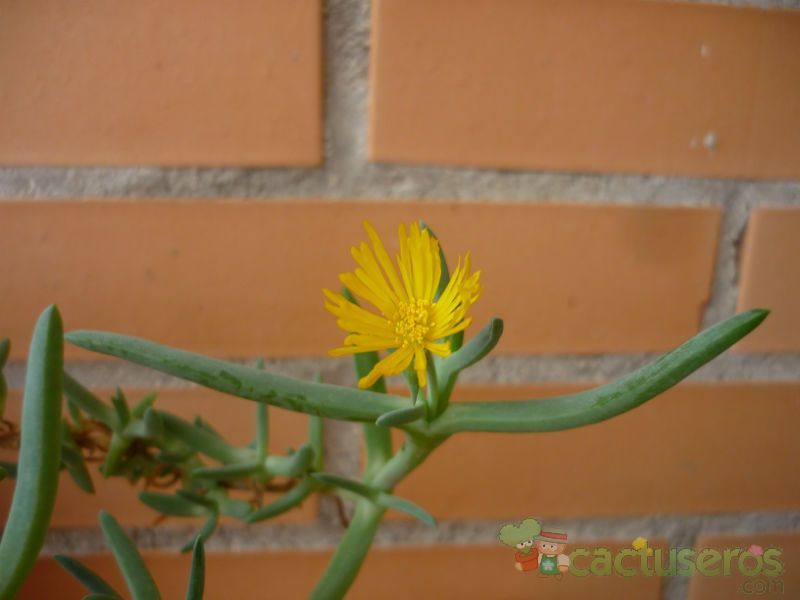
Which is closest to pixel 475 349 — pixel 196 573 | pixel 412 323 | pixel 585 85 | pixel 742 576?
pixel 412 323

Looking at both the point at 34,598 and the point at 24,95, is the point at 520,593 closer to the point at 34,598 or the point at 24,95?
the point at 34,598

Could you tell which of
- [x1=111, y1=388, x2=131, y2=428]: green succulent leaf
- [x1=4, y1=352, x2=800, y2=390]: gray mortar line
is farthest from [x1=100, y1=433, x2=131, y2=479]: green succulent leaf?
[x1=4, y1=352, x2=800, y2=390]: gray mortar line

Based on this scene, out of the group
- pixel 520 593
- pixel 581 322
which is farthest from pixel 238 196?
pixel 520 593

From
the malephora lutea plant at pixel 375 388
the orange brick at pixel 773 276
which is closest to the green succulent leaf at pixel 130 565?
the malephora lutea plant at pixel 375 388

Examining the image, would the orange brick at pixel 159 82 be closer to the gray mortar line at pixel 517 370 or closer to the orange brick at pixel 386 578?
the gray mortar line at pixel 517 370

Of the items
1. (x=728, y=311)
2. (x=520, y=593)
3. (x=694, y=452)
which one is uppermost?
(x=728, y=311)

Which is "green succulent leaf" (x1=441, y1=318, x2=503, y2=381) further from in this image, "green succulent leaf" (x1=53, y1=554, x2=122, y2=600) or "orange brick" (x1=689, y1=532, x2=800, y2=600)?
"orange brick" (x1=689, y1=532, x2=800, y2=600)
